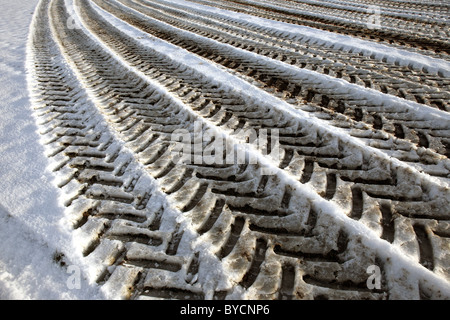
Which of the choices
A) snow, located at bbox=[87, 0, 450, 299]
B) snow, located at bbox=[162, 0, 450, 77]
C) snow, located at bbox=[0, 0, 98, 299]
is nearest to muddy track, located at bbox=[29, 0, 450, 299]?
snow, located at bbox=[87, 0, 450, 299]

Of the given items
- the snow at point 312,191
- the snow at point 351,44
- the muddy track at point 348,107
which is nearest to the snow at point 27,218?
the snow at point 312,191

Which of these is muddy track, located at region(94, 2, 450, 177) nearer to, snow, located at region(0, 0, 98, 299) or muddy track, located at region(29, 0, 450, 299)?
muddy track, located at region(29, 0, 450, 299)

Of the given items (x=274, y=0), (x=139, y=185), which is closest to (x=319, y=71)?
(x=139, y=185)

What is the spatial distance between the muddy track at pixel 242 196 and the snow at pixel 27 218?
115 millimetres

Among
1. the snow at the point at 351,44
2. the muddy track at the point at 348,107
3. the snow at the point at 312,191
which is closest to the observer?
the snow at the point at 312,191

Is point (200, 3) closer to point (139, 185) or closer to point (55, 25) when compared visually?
point (55, 25)

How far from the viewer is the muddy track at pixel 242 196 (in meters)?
1.66

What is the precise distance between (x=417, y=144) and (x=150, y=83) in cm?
329

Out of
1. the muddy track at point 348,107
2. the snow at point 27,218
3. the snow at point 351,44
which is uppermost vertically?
the snow at point 351,44

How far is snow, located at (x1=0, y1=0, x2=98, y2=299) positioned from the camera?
1630 mm

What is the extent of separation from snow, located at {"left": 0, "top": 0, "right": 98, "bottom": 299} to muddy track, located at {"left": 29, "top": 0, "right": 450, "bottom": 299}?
0.11m

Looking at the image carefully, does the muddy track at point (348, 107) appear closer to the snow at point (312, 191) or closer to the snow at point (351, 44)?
the snow at point (312, 191)

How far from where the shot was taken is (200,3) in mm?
9508

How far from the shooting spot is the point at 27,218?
2002mm
